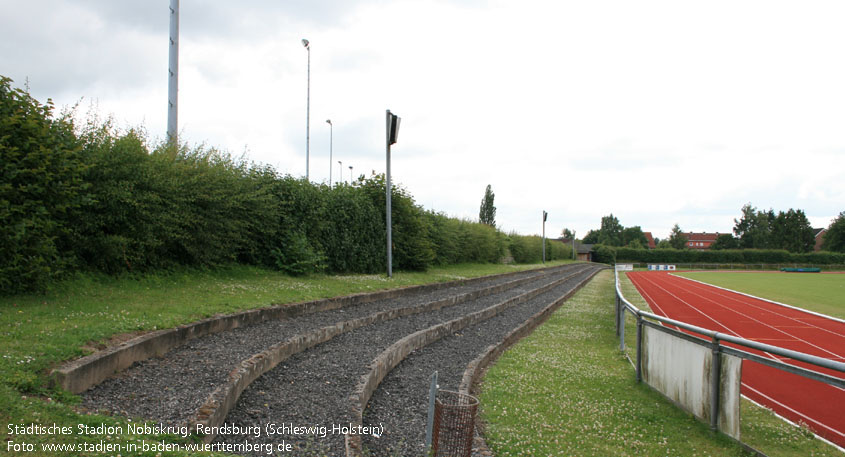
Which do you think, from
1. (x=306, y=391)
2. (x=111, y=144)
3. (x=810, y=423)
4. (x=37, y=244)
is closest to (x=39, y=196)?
(x=37, y=244)

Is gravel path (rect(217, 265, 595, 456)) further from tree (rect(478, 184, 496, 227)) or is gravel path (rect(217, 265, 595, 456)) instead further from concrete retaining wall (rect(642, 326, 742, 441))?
tree (rect(478, 184, 496, 227))

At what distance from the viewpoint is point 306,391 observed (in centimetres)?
557

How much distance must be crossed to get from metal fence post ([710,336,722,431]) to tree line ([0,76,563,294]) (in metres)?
9.09

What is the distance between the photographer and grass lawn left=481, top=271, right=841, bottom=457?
16.1 feet

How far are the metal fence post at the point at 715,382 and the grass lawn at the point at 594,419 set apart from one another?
159mm

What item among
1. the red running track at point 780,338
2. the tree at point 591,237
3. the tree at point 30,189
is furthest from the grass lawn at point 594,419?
the tree at point 591,237

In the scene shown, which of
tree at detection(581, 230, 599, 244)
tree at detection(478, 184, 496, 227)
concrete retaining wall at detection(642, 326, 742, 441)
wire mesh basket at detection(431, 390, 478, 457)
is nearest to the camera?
wire mesh basket at detection(431, 390, 478, 457)

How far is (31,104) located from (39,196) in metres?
1.51

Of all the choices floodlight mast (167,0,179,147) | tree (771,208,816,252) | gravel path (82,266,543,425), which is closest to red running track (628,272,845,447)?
gravel path (82,266,543,425)

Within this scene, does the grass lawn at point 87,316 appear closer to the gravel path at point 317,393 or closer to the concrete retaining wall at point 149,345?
the concrete retaining wall at point 149,345

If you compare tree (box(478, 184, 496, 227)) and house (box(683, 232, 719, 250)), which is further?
house (box(683, 232, 719, 250))

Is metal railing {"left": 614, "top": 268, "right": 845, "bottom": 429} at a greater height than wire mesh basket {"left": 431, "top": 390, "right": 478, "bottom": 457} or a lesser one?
greater

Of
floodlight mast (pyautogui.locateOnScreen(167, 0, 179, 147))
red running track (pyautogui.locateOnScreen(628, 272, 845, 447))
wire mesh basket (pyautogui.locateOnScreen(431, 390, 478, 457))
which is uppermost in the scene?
floodlight mast (pyautogui.locateOnScreen(167, 0, 179, 147))

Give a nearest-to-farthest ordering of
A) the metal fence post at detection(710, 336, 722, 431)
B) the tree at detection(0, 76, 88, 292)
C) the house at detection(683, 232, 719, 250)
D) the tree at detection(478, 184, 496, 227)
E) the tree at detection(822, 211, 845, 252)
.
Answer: the metal fence post at detection(710, 336, 722, 431), the tree at detection(0, 76, 88, 292), the tree at detection(478, 184, 496, 227), the tree at detection(822, 211, 845, 252), the house at detection(683, 232, 719, 250)
